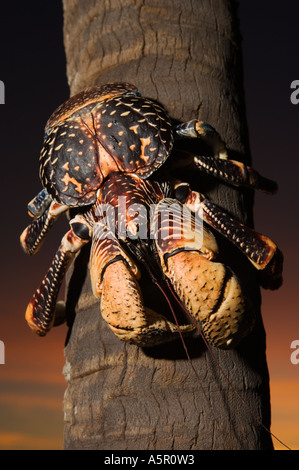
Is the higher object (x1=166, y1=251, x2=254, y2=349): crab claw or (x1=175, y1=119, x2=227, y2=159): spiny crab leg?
(x1=175, y1=119, x2=227, y2=159): spiny crab leg

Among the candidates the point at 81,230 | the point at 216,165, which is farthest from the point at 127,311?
the point at 216,165

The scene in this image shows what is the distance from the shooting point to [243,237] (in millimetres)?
1909

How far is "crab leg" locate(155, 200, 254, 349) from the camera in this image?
163 cm

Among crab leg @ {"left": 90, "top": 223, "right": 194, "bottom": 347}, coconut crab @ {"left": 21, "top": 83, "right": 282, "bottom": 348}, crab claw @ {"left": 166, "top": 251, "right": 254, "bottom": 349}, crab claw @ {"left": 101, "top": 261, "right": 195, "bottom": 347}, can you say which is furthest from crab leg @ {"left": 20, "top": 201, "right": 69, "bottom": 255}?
crab claw @ {"left": 166, "top": 251, "right": 254, "bottom": 349}

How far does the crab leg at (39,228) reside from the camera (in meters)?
2.20

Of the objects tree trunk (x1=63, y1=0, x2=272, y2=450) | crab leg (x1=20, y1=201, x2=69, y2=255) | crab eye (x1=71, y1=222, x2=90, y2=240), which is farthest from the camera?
crab leg (x1=20, y1=201, x2=69, y2=255)

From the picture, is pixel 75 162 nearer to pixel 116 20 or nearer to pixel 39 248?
pixel 39 248

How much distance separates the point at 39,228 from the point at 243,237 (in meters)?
0.82

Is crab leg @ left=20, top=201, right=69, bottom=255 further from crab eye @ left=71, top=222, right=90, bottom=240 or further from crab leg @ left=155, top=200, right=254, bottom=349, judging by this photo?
crab leg @ left=155, top=200, right=254, bottom=349

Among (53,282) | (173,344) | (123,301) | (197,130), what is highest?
(197,130)

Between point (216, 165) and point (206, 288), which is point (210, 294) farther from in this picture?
point (216, 165)

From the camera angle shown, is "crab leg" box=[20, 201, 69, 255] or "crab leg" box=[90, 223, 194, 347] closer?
"crab leg" box=[90, 223, 194, 347]
